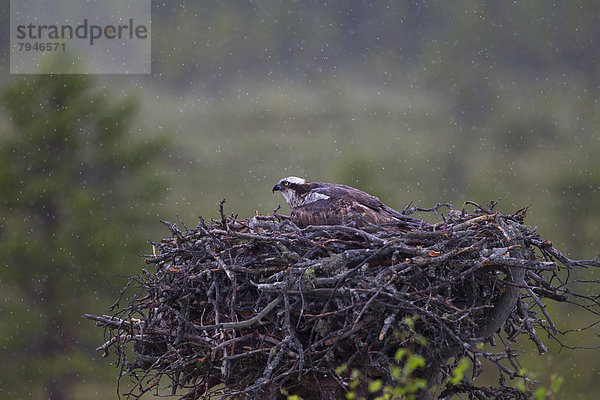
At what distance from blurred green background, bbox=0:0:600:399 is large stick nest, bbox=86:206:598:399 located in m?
10.5

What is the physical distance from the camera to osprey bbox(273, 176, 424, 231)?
4.26 metres

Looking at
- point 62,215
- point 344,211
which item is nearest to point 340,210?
point 344,211

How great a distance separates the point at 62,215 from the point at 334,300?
1342 cm

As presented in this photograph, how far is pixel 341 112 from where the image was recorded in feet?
105

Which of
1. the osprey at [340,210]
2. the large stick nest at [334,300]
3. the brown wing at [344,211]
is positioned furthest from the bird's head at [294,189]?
the large stick nest at [334,300]

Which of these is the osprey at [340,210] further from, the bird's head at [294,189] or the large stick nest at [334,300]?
the large stick nest at [334,300]

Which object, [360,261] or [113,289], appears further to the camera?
[113,289]

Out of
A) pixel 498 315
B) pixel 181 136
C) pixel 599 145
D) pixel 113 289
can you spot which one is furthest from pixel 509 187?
pixel 498 315

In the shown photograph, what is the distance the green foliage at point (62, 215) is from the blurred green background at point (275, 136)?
0.14ft

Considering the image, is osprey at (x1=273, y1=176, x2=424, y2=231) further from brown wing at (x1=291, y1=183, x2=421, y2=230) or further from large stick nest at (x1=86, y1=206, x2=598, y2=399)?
large stick nest at (x1=86, y1=206, x2=598, y2=399)

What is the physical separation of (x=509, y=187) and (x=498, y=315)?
72.7ft

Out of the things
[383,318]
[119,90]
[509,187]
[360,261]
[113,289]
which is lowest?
[383,318]

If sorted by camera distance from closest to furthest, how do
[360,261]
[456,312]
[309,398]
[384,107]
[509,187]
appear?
1. [456,312]
2. [360,261]
3. [309,398]
4. [509,187]
5. [384,107]

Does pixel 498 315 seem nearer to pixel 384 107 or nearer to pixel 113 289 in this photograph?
pixel 113 289
